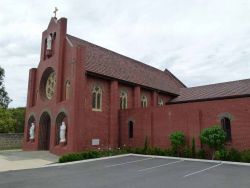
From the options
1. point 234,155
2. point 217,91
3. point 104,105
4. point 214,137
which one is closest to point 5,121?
point 104,105

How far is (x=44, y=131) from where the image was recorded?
26.8 meters

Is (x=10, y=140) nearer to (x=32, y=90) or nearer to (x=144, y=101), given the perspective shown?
(x=32, y=90)

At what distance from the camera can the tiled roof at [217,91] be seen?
24.4 metres

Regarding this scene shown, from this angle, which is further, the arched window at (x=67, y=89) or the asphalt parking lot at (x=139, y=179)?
the arched window at (x=67, y=89)

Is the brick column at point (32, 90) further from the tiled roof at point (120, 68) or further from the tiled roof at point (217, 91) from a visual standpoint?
the tiled roof at point (217, 91)

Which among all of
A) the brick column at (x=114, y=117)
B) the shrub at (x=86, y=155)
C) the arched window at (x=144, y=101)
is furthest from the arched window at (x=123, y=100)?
the shrub at (x=86, y=155)

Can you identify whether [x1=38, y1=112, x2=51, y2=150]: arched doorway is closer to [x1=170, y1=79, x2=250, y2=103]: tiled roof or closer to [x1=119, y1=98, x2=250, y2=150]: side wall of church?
[x1=119, y1=98, x2=250, y2=150]: side wall of church

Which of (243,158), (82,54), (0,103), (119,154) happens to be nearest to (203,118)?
(243,158)

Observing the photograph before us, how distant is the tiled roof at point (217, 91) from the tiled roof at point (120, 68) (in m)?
2.26

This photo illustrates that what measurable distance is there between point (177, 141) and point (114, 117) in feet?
23.3

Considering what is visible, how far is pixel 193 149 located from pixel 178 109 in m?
3.76

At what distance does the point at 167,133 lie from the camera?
2258 centimetres

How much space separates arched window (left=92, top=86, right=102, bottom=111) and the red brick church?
0.10 meters

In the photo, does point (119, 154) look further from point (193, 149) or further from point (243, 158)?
point (243, 158)
